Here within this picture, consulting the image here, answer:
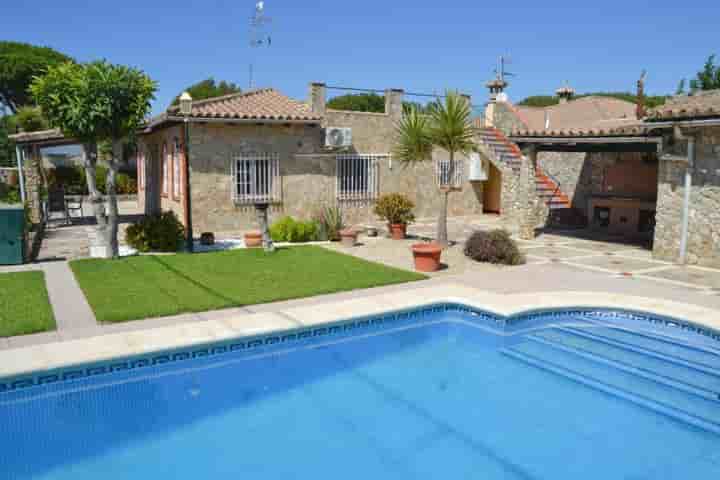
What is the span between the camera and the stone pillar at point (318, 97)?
19164 millimetres

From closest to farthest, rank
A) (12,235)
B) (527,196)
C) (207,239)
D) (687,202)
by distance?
(12,235)
(687,202)
(207,239)
(527,196)

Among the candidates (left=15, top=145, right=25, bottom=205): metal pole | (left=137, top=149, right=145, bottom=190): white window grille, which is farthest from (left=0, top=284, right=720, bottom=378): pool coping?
(left=137, top=149, right=145, bottom=190): white window grille

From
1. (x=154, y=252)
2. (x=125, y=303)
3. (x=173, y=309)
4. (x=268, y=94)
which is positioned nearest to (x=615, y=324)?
(x=173, y=309)

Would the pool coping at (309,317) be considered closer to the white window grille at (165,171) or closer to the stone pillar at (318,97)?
the stone pillar at (318,97)

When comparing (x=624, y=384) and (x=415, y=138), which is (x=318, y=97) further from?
(x=624, y=384)

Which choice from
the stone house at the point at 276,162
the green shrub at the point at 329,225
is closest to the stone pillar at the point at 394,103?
the stone house at the point at 276,162

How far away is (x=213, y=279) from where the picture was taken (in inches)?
451

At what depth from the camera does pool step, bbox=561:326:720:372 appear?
805 centimetres

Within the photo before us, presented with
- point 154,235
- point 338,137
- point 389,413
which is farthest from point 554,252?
point 154,235

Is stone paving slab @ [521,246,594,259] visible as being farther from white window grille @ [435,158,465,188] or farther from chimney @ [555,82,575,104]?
chimney @ [555,82,575,104]

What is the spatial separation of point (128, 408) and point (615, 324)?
7596 mm

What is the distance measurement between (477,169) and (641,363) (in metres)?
16.1

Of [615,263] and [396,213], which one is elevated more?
[396,213]

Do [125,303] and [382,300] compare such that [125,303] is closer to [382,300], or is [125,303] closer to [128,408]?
[128,408]
